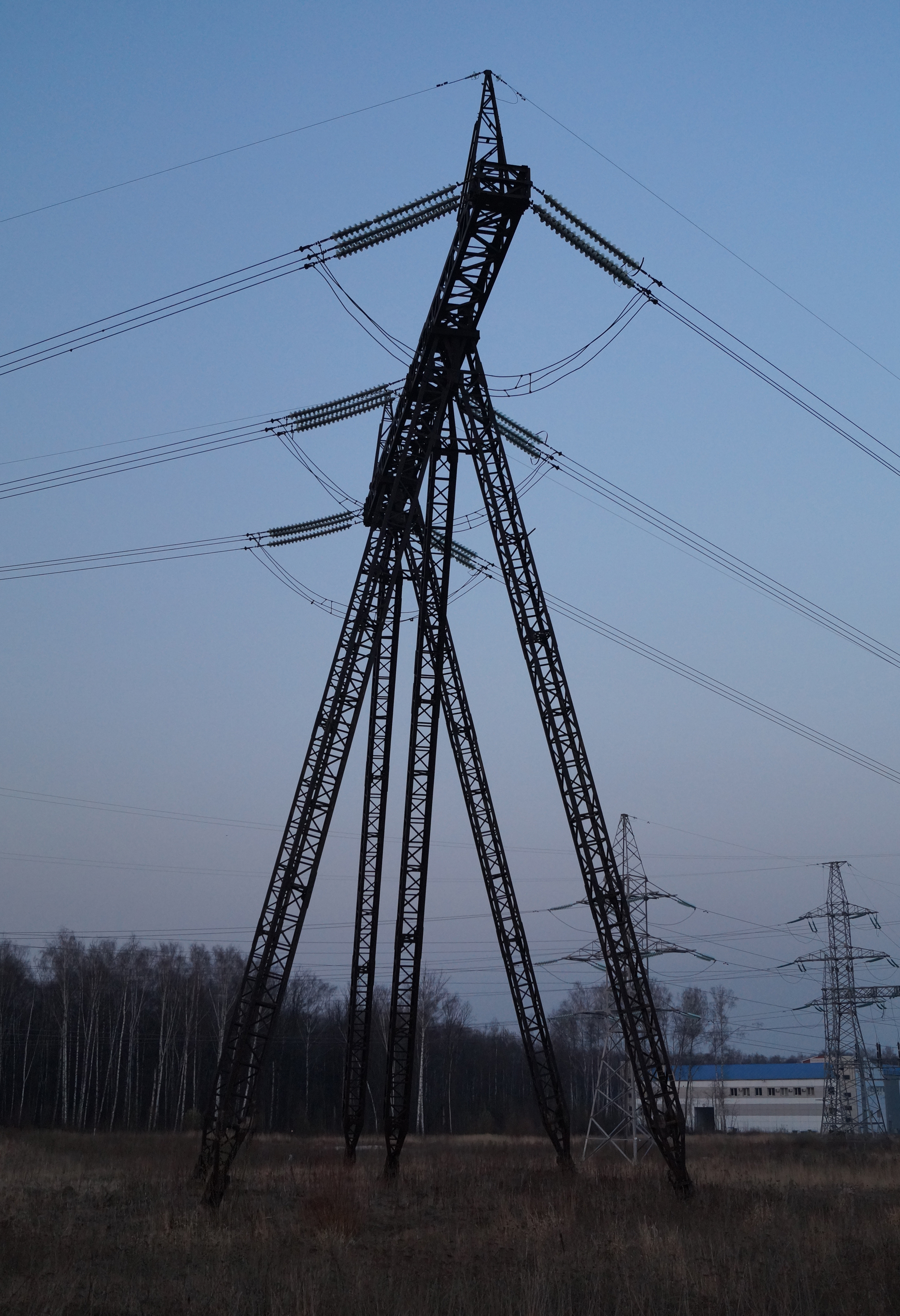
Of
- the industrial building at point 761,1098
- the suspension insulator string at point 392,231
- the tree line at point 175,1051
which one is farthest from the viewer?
the industrial building at point 761,1098

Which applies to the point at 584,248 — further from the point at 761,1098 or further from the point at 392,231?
the point at 761,1098

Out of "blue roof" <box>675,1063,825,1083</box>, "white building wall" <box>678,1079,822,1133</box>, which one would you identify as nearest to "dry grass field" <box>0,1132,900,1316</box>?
"white building wall" <box>678,1079,822,1133</box>

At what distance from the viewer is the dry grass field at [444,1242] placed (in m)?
11.5

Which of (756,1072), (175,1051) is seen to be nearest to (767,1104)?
(756,1072)

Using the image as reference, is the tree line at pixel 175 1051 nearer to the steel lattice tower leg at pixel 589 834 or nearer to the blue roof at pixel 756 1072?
the blue roof at pixel 756 1072

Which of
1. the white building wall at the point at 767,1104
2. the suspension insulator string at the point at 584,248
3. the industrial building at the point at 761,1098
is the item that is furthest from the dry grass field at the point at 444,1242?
the white building wall at the point at 767,1104

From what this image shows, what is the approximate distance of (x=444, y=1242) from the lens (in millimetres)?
15367

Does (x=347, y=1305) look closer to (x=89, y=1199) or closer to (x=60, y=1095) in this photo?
(x=89, y=1199)

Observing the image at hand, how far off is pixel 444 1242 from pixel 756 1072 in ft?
250

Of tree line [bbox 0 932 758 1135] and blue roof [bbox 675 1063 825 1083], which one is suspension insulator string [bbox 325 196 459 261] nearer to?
tree line [bbox 0 932 758 1135]

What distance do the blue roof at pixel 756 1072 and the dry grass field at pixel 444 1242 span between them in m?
59.0

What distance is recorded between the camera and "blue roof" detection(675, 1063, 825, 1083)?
81.8m

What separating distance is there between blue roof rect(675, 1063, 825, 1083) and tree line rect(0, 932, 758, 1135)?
1.76 meters

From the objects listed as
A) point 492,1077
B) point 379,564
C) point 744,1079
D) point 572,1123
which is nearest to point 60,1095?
point 572,1123
